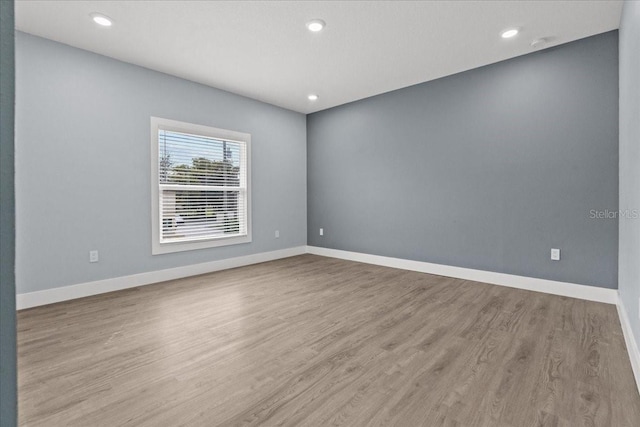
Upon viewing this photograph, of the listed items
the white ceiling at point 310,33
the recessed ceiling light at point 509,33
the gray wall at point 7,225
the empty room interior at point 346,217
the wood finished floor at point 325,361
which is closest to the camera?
the gray wall at point 7,225

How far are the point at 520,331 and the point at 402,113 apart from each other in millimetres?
3250

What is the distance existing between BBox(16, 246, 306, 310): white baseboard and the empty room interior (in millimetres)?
24

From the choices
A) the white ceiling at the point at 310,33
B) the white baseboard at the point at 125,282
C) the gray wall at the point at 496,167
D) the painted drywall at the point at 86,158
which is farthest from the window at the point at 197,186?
the gray wall at the point at 496,167

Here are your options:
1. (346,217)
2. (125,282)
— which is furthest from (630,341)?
(125,282)

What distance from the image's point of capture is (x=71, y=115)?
10.7 feet

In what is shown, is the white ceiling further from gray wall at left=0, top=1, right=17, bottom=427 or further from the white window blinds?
gray wall at left=0, top=1, right=17, bottom=427

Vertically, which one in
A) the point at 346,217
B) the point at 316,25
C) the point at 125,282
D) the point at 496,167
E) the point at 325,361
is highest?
the point at 316,25

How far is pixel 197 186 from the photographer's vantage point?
430cm

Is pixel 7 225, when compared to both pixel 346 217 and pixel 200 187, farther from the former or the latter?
pixel 346 217

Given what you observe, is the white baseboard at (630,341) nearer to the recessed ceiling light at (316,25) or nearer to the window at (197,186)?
the recessed ceiling light at (316,25)

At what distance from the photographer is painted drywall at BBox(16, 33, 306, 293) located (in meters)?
3.02

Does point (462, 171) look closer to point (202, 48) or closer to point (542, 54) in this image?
point (542, 54)

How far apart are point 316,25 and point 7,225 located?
2970 mm

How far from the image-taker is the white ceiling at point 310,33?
103 inches
